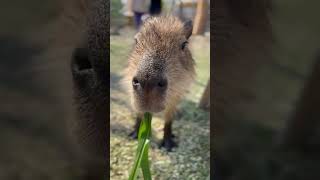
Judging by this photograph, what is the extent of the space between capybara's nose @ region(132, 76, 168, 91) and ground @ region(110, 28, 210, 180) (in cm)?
41

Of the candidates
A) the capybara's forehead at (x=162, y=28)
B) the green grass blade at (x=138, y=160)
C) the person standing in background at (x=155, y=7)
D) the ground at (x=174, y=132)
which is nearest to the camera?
the green grass blade at (x=138, y=160)

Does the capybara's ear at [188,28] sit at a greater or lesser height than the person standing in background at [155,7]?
lesser

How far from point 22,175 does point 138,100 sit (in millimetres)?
710

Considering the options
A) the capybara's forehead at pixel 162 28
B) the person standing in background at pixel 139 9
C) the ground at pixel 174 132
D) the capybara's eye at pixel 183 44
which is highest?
the person standing in background at pixel 139 9

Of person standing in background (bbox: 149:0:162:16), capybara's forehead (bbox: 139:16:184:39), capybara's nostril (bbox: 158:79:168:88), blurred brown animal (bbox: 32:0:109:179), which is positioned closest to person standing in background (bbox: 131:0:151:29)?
person standing in background (bbox: 149:0:162:16)

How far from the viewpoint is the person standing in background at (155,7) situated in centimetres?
239

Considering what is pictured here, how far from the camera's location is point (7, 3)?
2.85ft

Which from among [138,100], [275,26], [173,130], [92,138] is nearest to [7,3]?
[92,138]

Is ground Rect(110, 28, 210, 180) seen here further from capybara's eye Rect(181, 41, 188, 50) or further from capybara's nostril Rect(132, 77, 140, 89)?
capybara's nostril Rect(132, 77, 140, 89)

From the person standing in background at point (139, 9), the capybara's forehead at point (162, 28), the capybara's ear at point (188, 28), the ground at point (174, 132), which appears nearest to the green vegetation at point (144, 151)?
the ground at point (174, 132)

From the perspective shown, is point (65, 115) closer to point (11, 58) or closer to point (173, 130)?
point (11, 58)

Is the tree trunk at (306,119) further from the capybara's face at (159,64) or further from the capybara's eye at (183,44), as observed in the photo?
the capybara's eye at (183,44)

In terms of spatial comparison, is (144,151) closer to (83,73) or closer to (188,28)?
(83,73)

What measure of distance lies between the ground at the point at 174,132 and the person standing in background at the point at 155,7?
0.56 feet
